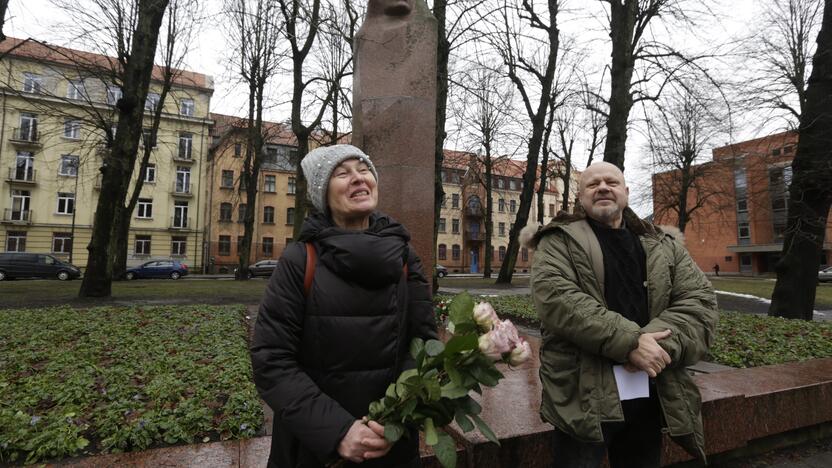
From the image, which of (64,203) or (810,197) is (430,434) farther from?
(64,203)

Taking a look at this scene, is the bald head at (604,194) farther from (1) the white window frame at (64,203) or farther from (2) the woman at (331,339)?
(1) the white window frame at (64,203)

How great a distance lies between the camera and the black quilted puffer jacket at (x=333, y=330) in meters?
1.40

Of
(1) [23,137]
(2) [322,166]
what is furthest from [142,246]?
(2) [322,166]

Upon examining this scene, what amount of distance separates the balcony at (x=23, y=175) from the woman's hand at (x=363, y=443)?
4368cm

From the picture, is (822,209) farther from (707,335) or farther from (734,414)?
(707,335)

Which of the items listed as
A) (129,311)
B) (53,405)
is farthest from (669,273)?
(129,311)

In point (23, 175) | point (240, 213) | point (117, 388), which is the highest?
point (23, 175)

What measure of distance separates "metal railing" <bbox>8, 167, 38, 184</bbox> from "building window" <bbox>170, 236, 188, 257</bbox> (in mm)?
10480

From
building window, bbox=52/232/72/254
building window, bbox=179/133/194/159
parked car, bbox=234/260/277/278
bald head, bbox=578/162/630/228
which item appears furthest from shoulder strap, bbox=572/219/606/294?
building window, bbox=52/232/72/254

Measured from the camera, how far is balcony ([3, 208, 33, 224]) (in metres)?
33.0

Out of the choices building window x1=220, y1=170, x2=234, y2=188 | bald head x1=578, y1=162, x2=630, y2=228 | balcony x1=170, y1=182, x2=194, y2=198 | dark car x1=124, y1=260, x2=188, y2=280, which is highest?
building window x1=220, y1=170, x2=234, y2=188

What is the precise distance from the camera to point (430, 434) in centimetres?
116

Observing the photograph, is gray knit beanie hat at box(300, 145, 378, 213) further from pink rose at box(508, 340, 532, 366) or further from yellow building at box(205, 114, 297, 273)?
yellow building at box(205, 114, 297, 273)

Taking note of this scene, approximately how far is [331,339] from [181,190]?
139 ft
